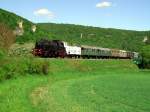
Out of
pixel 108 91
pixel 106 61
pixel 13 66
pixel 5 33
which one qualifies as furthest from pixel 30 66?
pixel 106 61

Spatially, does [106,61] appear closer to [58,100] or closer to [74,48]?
[74,48]

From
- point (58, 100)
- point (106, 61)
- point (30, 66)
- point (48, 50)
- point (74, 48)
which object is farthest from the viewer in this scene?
point (106, 61)

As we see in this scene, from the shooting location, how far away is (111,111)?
2484 cm

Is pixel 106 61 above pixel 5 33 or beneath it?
beneath

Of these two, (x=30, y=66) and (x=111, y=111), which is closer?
(x=111, y=111)

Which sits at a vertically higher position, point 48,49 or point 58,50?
point 48,49

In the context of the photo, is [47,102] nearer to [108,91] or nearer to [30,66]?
[108,91]

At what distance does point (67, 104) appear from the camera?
27.3 meters

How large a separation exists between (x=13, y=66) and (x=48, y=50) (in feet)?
64.0

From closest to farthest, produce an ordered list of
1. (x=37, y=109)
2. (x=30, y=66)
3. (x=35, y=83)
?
(x=37, y=109), (x=35, y=83), (x=30, y=66)

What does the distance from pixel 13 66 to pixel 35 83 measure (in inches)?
119

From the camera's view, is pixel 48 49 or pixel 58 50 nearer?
pixel 48 49

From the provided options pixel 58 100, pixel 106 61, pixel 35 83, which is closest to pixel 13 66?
pixel 35 83

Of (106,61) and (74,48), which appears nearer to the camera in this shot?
(74,48)
